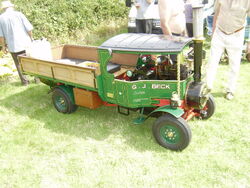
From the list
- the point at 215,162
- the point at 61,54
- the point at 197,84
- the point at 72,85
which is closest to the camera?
the point at 215,162

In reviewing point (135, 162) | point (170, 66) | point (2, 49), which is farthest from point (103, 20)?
point (135, 162)

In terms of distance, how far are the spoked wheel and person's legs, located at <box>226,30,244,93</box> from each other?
2599 millimetres

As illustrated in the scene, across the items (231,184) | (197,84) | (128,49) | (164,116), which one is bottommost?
(231,184)

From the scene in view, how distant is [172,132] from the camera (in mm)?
4629

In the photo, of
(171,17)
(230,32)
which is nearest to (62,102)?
(171,17)

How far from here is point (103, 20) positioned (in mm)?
13352

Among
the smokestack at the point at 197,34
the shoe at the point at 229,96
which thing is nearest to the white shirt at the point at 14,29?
the smokestack at the point at 197,34

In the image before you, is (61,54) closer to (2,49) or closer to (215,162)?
(2,49)

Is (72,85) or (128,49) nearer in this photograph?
(128,49)

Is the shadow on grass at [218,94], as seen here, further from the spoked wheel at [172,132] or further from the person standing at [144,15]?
the person standing at [144,15]

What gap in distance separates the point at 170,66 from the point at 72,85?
219 centimetres

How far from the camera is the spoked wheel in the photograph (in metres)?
4.49

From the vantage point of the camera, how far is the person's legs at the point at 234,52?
5.98 m

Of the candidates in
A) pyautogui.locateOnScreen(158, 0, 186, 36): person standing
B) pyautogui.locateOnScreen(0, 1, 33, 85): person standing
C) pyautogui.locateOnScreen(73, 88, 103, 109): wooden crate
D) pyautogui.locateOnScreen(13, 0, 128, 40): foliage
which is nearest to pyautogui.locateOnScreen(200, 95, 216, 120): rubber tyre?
pyautogui.locateOnScreen(158, 0, 186, 36): person standing
